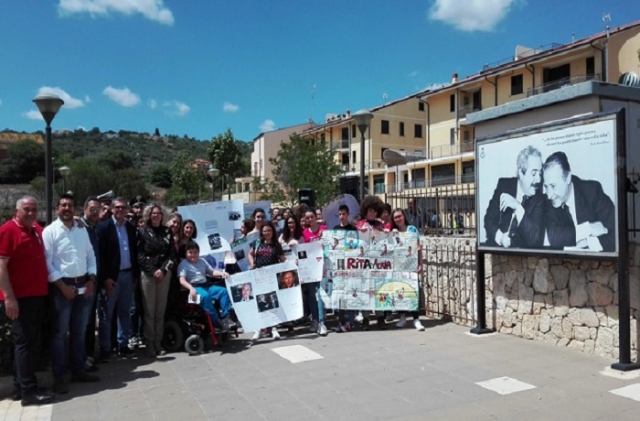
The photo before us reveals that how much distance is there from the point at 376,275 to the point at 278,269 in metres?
1.65

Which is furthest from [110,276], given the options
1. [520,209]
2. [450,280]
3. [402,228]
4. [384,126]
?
[384,126]

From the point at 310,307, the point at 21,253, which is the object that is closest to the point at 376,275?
the point at 310,307

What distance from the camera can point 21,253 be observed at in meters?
5.05

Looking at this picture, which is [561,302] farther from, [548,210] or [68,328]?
[68,328]

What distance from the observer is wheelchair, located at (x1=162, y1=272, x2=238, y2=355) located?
689 centimetres

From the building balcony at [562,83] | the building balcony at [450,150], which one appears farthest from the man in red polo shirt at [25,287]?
the building balcony at [450,150]

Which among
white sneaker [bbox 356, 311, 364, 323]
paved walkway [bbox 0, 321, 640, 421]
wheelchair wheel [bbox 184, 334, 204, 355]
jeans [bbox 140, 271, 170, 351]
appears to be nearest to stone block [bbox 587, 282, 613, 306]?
paved walkway [bbox 0, 321, 640, 421]

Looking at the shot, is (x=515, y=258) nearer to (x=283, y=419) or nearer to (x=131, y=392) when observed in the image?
(x=283, y=419)

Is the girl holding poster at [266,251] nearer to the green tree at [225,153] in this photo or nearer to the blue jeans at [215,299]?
the blue jeans at [215,299]

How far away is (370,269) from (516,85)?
38505 millimetres

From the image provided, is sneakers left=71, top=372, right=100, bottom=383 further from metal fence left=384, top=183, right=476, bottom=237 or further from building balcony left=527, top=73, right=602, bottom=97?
building balcony left=527, top=73, right=602, bottom=97

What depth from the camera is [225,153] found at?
1766 inches

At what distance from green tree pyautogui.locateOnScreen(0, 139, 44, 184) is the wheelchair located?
232 ft

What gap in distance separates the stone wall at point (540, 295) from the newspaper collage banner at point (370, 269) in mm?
731
